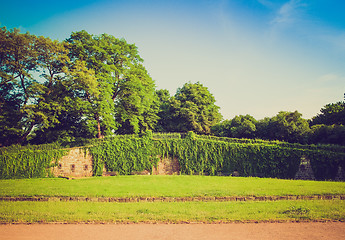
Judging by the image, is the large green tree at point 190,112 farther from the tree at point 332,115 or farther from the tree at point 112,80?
the tree at point 332,115

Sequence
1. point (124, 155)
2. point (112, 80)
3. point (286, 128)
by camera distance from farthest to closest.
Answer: point (286, 128) < point (112, 80) < point (124, 155)

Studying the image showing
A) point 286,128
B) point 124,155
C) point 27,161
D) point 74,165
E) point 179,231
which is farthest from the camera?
point 286,128

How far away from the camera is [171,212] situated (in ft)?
29.6

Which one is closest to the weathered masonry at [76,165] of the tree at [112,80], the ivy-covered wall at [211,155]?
the ivy-covered wall at [211,155]

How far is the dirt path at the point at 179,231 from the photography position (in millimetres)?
6719

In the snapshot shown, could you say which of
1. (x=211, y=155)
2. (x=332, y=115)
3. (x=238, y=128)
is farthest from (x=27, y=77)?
(x=332, y=115)

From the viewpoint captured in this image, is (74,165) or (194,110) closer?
(74,165)

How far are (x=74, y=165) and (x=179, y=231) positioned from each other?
17.1 m

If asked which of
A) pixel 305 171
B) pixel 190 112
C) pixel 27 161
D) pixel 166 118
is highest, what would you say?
pixel 190 112

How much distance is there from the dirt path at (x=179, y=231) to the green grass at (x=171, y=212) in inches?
17.7

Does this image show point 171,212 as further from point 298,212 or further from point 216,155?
point 216,155

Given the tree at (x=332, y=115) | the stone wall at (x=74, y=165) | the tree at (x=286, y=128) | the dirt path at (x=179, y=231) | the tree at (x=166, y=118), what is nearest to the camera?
the dirt path at (x=179, y=231)

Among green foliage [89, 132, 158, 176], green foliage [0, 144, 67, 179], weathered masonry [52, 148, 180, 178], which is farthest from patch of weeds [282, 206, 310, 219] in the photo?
green foliage [0, 144, 67, 179]

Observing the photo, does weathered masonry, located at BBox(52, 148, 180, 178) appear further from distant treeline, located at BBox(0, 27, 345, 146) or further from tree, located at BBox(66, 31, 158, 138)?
tree, located at BBox(66, 31, 158, 138)
